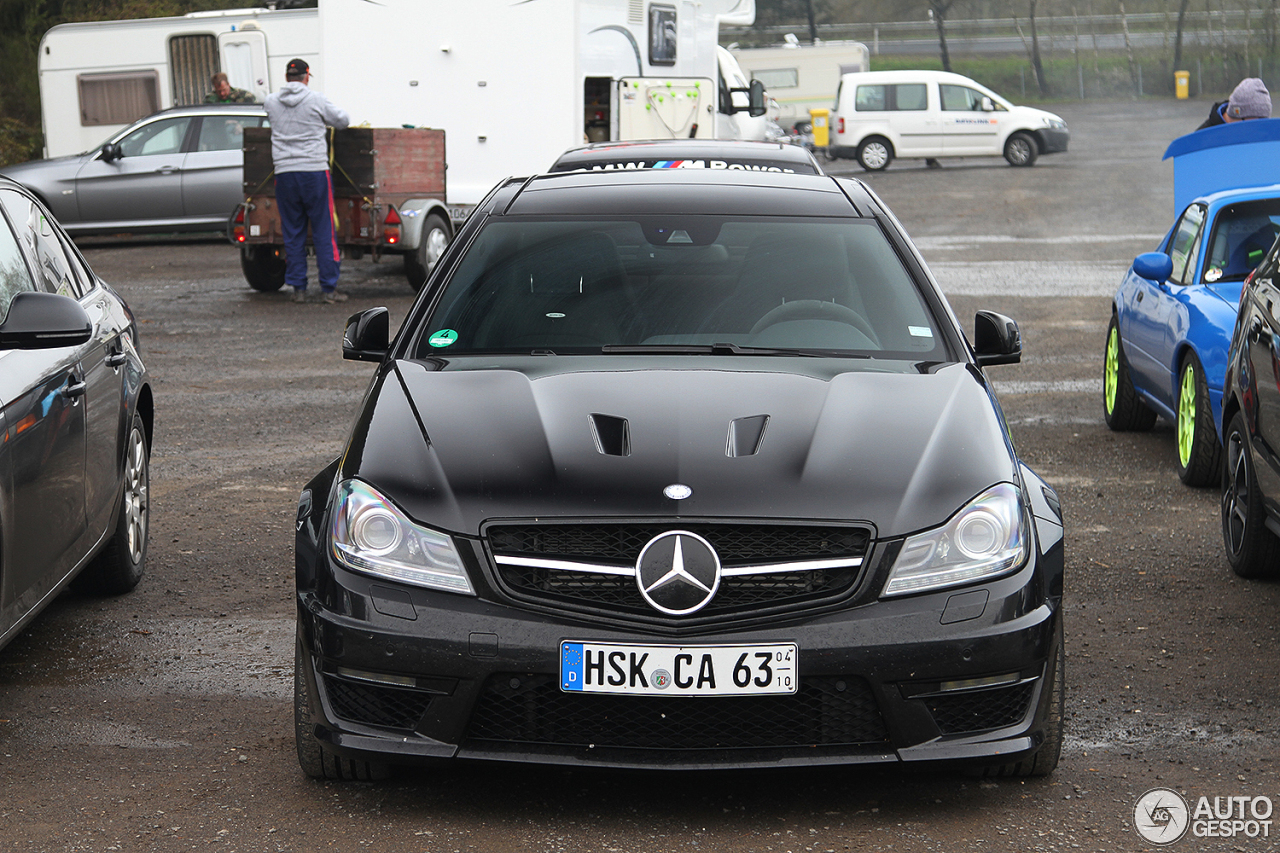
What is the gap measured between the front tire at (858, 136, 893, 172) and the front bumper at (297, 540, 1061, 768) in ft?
107

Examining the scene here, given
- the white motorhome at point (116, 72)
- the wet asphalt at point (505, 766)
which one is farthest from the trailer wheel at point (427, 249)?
the white motorhome at point (116, 72)

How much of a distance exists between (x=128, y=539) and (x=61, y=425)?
1.15 meters

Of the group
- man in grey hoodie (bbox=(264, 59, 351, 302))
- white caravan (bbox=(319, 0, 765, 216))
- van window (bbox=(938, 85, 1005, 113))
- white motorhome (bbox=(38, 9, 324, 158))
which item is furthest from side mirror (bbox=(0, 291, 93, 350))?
van window (bbox=(938, 85, 1005, 113))

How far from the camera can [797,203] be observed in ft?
17.8

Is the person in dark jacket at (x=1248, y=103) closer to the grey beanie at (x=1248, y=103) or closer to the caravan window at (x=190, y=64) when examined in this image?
the grey beanie at (x=1248, y=103)

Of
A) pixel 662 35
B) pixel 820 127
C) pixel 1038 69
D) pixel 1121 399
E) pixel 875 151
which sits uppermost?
pixel 662 35

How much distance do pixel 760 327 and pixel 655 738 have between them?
1619 mm

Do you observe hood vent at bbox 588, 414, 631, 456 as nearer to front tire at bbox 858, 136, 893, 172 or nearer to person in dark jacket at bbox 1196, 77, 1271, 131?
person in dark jacket at bbox 1196, 77, 1271, 131

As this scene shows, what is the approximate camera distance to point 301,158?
1479cm

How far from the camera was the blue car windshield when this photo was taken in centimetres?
848

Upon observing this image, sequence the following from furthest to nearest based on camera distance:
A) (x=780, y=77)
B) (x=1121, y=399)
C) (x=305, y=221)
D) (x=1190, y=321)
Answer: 1. (x=780, y=77)
2. (x=305, y=221)
3. (x=1121, y=399)
4. (x=1190, y=321)

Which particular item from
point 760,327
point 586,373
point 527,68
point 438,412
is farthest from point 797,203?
point 527,68

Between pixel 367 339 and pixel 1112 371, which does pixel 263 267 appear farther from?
pixel 367 339

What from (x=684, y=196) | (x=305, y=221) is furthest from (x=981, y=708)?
(x=305, y=221)
